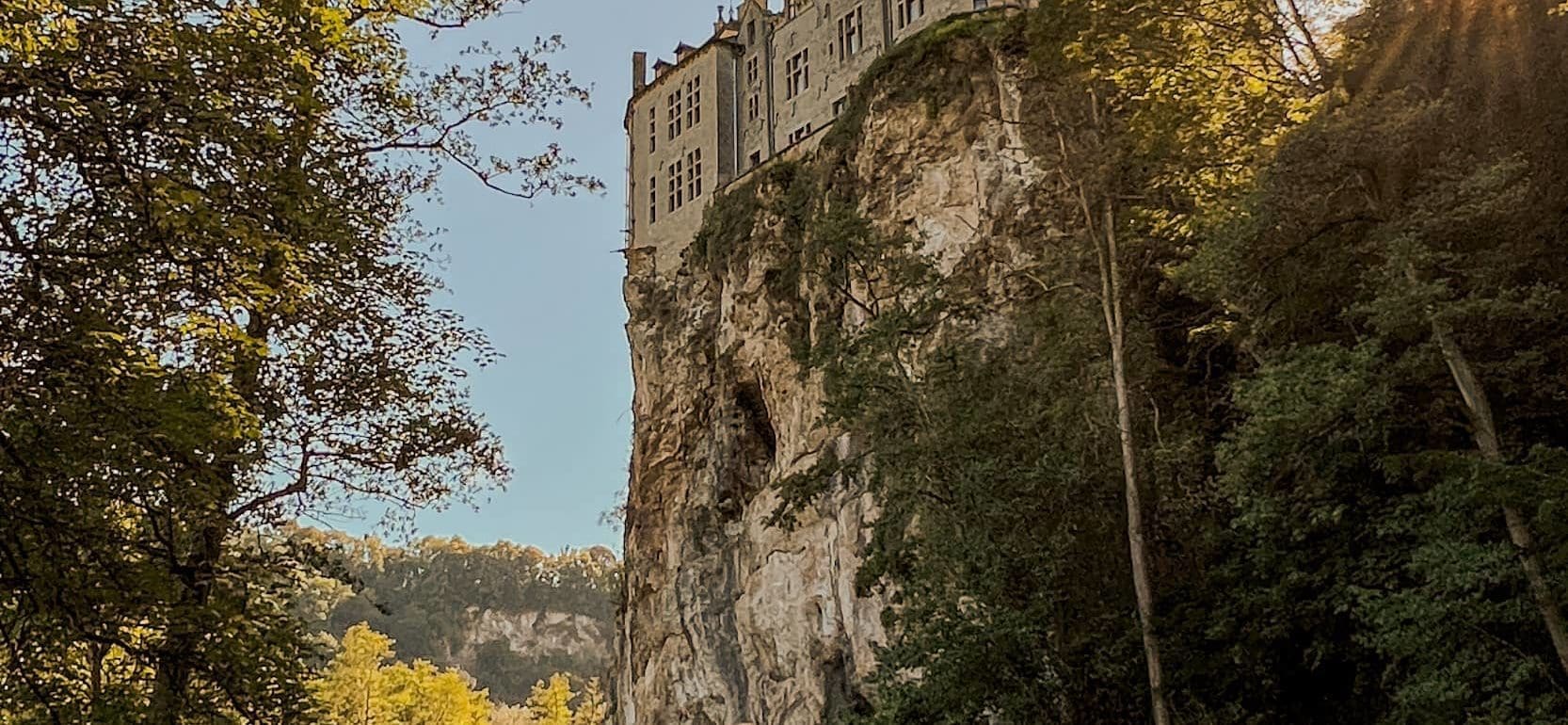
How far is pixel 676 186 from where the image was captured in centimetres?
3769

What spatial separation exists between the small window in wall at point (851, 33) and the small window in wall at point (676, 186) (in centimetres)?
703

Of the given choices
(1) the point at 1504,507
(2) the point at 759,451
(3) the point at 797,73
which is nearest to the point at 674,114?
(3) the point at 797,73

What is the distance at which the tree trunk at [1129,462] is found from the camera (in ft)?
41.9

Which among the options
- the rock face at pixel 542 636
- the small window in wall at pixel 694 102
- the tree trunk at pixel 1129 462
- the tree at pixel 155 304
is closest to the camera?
the tree at pixel 155 304

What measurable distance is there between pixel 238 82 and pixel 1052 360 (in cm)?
1147

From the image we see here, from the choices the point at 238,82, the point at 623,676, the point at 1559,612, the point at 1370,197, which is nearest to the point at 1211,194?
the point at 1370,197

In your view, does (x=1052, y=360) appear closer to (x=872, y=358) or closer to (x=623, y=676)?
(x=872, y=358)

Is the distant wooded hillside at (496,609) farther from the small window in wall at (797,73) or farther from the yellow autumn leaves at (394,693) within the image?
the small window in wall at (797,73)

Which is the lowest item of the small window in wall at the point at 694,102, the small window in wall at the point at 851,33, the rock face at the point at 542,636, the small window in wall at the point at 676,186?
the rock face at the point at 542,636

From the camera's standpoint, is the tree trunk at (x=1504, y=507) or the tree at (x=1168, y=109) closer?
the tree trunk at (x=1504, y=507)

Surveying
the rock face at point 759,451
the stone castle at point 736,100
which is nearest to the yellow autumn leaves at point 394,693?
the rock face at point 759,451

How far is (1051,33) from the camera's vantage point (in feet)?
53.2

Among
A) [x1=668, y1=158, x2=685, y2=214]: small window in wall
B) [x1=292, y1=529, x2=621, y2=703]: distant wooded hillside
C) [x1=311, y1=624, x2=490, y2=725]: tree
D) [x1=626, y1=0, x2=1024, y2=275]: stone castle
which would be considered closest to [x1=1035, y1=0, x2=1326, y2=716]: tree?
[x1=626, y1=0, x2=1024, y2=275]: stone castle

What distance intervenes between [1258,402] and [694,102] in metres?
28.4
